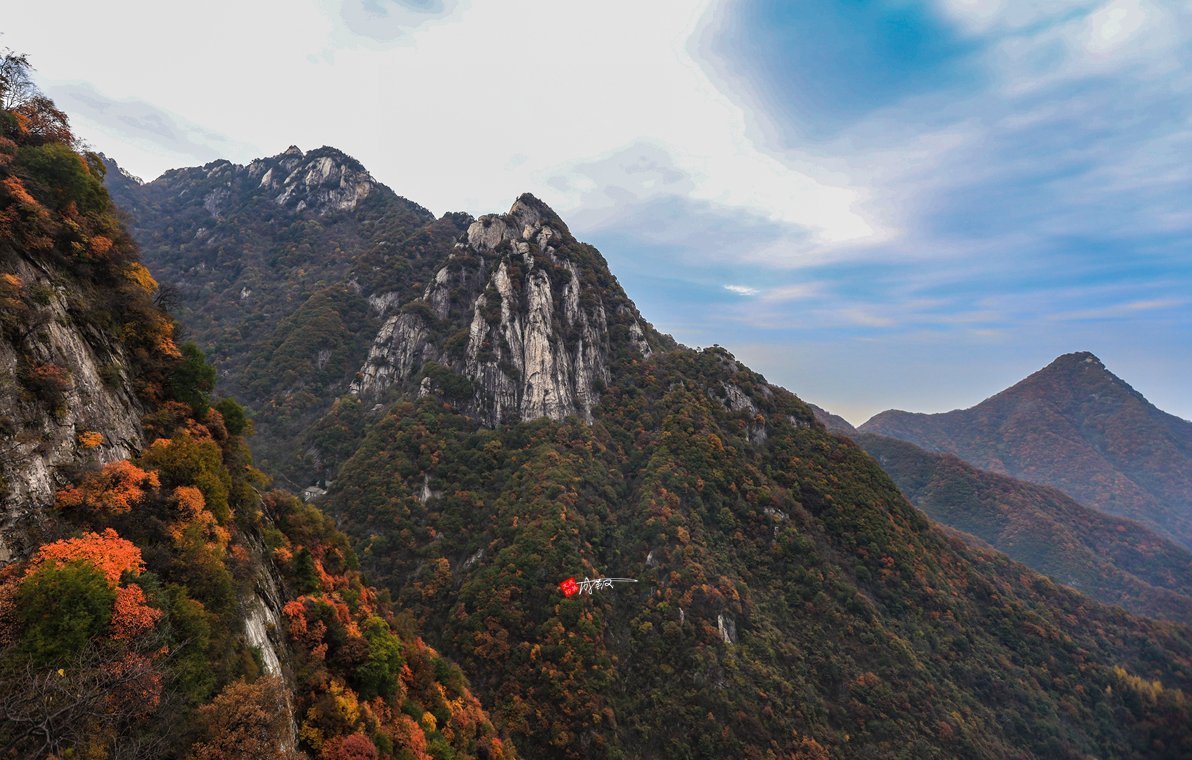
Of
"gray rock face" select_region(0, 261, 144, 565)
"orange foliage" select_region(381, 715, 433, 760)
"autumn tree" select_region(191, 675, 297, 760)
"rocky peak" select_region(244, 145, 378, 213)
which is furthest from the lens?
"rocky peak" select_region(244, 145, 378, 213)

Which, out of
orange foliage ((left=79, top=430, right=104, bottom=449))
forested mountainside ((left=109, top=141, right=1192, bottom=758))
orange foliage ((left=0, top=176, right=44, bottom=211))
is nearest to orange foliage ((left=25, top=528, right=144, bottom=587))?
orange foliage ((left=79, top=430, right=104, bottom=449))

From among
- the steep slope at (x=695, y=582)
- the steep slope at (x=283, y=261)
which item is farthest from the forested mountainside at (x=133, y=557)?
the steep slope at (x=283, y=261)

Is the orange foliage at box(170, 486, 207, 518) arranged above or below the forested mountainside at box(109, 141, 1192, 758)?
above

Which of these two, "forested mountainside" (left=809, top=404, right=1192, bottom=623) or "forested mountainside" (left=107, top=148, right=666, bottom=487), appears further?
"forested mountainside" (left=809, top=404, right=1192, bottom=623)

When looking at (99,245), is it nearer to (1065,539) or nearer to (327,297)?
(327,297)

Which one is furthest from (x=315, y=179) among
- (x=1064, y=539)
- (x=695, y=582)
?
(x=1064, y=539)

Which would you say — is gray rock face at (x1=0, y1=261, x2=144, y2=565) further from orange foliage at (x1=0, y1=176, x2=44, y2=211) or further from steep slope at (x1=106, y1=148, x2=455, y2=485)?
steep slope at (x1=106, y1=148, x2=455, y2=485)
